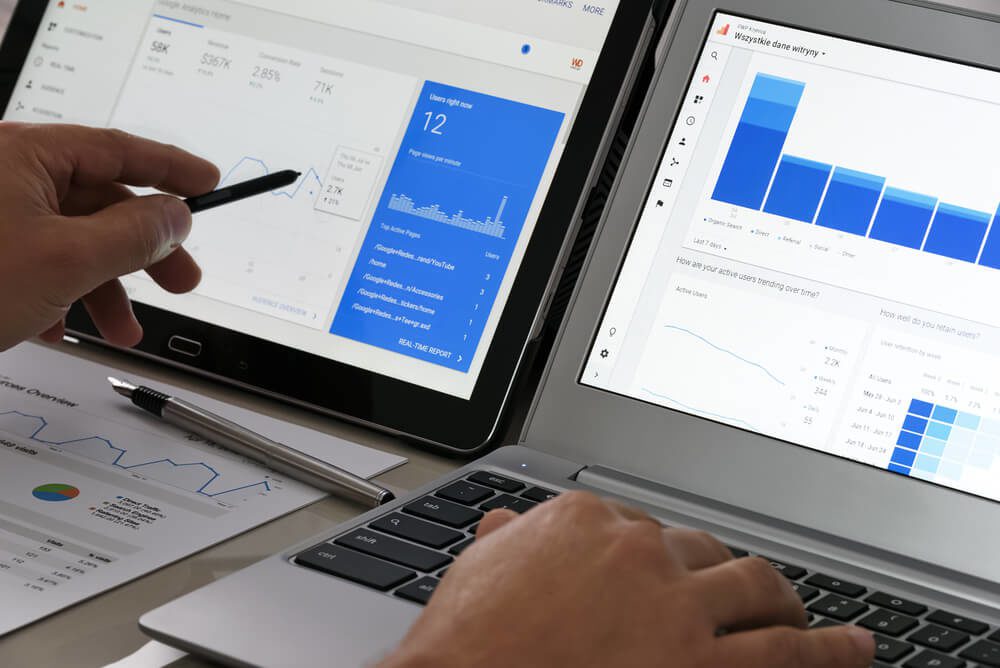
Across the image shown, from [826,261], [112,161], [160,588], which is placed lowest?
[160,588]

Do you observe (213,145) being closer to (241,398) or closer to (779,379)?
(241,398)

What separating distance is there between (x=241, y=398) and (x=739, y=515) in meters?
0.44

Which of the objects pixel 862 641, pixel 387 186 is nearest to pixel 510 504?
pixel 862 641

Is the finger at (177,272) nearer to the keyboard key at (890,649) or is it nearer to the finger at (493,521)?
the finger at (493,521)

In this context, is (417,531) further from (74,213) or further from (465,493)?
(74,213)

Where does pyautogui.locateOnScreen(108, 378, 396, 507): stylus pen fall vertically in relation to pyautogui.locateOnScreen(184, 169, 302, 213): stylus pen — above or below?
below

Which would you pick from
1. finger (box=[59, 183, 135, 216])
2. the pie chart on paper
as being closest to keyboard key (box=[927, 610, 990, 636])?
the pie chart on paper

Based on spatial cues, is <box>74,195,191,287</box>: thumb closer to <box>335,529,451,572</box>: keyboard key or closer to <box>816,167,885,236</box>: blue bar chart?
<box>335,529,451,572</box>: keyboard key

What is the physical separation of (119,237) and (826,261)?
47 cm

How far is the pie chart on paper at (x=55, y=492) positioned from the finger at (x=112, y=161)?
0.69ft

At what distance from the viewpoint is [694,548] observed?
0.43 m

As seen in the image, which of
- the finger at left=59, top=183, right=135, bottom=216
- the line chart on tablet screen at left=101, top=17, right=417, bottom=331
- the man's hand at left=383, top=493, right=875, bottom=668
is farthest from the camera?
the line chart on tablet screen at left=101, top=17, right=417, bottom=331

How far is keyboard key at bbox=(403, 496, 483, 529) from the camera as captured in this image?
0.57 meters

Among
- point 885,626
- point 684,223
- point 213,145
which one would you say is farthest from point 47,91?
point 885,626
